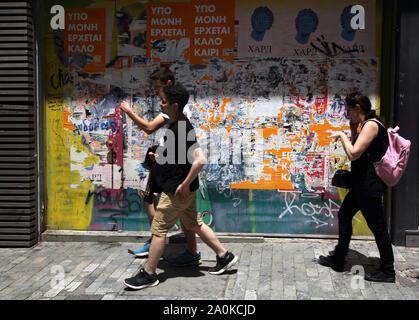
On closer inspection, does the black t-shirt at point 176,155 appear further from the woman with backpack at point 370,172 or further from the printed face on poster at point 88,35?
the printed face on poster at point 88,35

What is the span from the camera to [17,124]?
620 cm

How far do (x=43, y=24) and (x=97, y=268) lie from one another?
3167mm

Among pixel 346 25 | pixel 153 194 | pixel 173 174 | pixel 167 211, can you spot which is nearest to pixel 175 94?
pixel 173 174

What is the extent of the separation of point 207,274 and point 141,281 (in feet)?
2.47

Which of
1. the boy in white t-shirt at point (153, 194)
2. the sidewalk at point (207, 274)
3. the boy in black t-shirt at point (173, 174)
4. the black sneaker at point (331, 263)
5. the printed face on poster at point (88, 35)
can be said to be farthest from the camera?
the printed face on poster at point (88, 35)

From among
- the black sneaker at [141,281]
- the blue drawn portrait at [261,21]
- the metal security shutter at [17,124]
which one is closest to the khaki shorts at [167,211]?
the black sneaker at [141,281]

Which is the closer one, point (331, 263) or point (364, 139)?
point (364, 139)

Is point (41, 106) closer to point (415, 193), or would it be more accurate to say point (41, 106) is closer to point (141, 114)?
point (141, 114)

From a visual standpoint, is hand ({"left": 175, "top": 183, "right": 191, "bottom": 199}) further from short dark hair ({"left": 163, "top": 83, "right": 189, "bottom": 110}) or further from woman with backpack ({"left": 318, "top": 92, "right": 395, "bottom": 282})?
woman with backpack ({"left": 318, "top": 92, "right": 395, "bottom": 282})

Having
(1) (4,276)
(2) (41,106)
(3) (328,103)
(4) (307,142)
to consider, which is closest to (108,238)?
(1) (4,276)

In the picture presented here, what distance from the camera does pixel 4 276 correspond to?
207 inches

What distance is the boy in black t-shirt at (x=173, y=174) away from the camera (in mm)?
4828

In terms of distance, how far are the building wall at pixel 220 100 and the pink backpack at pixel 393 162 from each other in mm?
1337

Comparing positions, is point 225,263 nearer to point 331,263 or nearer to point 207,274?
point 207,274
